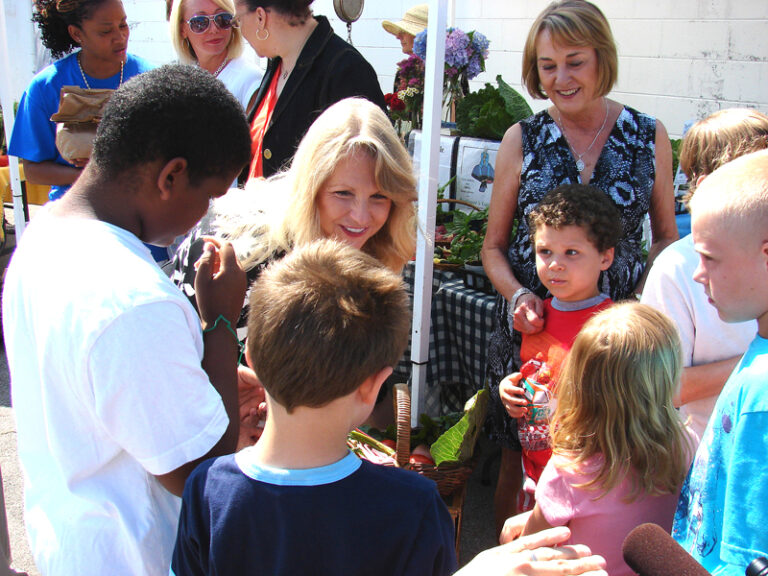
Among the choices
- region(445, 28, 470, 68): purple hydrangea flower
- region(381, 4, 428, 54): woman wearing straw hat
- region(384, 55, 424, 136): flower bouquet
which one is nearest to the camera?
region(445, 28, 470, 68): purple hydrangea flower

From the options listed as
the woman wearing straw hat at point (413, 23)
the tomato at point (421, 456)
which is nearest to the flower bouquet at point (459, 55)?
the woman wearing straw hat at point (413, 23)

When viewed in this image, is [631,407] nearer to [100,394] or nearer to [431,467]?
[431,467]

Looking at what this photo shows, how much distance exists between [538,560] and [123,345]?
742mm

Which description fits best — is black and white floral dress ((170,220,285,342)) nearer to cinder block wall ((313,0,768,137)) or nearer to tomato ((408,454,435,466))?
tomato ((408,454,435,466))

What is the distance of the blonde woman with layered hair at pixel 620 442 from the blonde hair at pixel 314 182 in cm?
80

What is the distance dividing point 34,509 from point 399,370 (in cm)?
227

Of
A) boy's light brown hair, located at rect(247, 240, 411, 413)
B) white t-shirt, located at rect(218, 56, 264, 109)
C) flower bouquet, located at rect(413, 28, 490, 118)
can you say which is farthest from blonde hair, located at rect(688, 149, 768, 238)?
flower bouquet, located at rect(413, 28, 490, 118)

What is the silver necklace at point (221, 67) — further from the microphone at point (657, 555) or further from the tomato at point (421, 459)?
the microphone at point (657, 555)

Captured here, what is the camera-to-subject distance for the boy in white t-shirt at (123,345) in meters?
1.06

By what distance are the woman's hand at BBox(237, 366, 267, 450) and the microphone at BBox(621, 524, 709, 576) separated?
1035 mm

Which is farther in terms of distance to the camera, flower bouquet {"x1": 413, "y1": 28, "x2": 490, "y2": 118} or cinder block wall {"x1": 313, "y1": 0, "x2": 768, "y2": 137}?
cinder block wall {"x1": 313, "y1": 0, "x2": 768, "y2": 137}

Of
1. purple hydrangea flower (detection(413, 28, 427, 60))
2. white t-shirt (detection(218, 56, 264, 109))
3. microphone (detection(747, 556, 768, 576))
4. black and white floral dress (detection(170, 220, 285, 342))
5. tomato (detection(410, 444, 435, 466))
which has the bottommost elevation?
tomato (detection(410, 444, 435, 466))

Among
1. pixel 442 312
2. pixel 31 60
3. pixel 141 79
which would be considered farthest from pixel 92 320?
pixel 31 60

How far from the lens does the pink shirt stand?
1.57m
